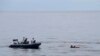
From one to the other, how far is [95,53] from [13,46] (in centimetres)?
1863

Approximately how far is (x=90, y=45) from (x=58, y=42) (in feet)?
33.9

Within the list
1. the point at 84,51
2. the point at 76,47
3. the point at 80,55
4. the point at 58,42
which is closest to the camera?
the point at 80,55

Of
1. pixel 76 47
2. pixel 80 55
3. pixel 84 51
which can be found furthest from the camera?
pixel 76 47

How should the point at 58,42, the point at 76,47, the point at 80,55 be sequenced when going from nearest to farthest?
1. the point at 80,55
2. the point at 76,47
3. the point at 58,42

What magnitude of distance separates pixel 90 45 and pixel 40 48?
41.3 ft

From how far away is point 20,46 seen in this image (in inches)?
3782

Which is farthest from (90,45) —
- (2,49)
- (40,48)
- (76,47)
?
(2,49)

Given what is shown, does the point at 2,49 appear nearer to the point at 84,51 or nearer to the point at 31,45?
the point at 31,45

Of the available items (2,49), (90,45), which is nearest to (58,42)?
(90,45)

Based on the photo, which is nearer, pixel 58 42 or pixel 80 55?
pixel 80 55

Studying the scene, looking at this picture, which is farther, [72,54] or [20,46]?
[20,46]

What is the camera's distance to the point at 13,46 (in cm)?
9725

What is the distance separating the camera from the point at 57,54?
8775 centimetres

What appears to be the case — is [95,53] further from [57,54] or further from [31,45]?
[31,45]
